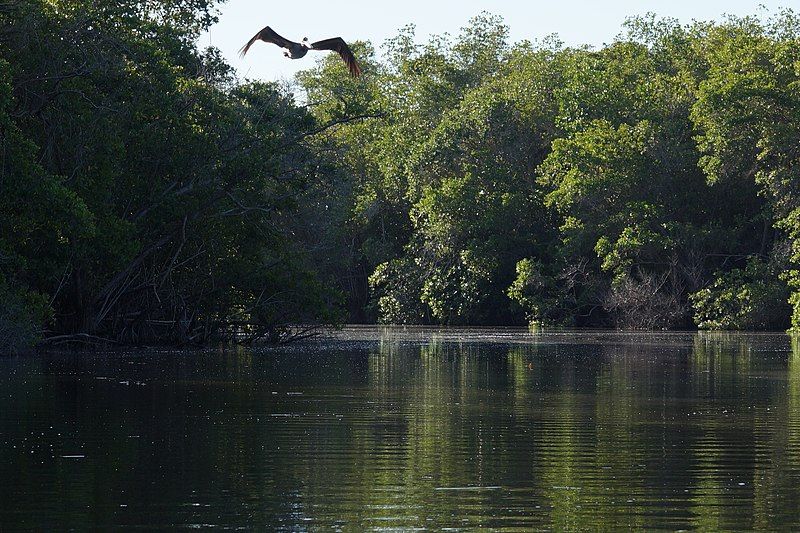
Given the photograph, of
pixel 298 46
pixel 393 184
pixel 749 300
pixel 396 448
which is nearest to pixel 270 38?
pixel 298 46

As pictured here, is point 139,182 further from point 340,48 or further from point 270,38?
point 340,48

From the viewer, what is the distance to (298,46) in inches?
1172

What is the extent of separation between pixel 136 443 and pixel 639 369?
14.3m

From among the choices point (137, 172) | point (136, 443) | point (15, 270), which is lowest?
point (136, 443)

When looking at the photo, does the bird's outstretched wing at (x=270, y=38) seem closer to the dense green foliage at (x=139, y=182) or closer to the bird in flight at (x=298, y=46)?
the bird in flight at (x=298, y=46)

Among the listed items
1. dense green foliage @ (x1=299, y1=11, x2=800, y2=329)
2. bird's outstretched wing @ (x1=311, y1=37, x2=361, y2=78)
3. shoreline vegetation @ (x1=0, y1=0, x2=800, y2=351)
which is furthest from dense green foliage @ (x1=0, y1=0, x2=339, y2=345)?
dense green foliage @ (x1=299, y1=11, x2=800, y2=329)

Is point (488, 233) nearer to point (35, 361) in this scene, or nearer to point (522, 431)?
point (35, 361)

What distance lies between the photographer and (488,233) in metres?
63.8

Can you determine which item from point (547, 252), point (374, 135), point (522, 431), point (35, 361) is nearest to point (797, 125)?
point (547, 252)

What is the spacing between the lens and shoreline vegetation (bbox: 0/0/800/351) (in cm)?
2953

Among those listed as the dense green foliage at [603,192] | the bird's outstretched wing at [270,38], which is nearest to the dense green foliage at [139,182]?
the bird's outstretched wing at [270,38]

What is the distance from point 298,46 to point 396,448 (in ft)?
57.4

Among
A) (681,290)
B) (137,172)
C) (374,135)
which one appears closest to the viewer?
(137,172)

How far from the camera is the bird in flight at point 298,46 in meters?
29.7
